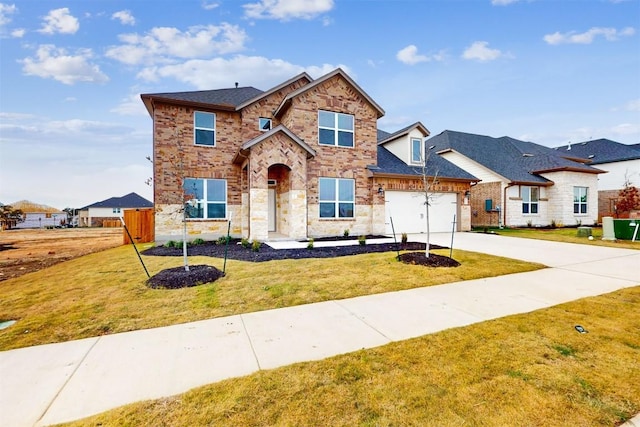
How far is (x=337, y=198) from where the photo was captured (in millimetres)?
14656

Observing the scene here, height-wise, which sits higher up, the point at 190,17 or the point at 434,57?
the point at 434,57

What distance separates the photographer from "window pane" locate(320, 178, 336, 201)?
14.4 m

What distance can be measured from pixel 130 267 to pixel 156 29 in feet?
36.4

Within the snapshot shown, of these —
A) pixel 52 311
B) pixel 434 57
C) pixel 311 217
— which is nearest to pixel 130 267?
pixel 52 311

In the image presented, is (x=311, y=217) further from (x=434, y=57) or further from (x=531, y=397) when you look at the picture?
(x=434, y=57)

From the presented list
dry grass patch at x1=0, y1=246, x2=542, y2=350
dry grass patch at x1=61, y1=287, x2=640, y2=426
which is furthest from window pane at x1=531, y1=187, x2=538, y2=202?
dry grass patch at x1=61, y1=287, x2=640, y2=426

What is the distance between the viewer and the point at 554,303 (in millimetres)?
5199

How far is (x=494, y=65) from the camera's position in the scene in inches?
734

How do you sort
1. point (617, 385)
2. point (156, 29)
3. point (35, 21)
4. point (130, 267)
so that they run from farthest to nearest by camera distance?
point (156, 29) → point (35, 21) → point (130, 267) → point (617, 385)

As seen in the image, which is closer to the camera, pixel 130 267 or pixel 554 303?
pixel 554 303

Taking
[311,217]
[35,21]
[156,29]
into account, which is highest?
[156,29]

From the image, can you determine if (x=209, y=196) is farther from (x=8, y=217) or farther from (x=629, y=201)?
(x=8, y=217)

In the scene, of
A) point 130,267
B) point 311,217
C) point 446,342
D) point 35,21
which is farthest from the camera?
point 311,217

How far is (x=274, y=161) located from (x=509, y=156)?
72.1 ft
